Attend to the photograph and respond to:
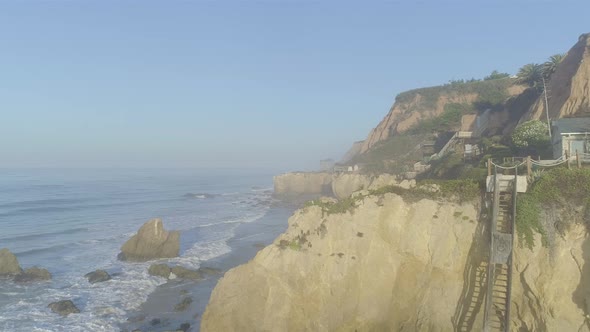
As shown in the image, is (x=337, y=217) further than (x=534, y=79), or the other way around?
(x=534, y=79)

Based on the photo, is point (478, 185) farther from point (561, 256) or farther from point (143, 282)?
point (143, 282)

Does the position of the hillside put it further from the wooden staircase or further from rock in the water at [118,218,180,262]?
rock in the water at [118,218,180,262]

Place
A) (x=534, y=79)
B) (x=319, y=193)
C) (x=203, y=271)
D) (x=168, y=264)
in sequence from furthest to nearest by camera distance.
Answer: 1. (x=319, y=193)
2. (x=534, y=79)
3. (x=168, y=264)
4. (x=203, y=271)

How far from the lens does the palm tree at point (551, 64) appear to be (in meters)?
42.1

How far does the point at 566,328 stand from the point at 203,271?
20.5 meters

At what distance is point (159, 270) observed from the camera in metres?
26.4

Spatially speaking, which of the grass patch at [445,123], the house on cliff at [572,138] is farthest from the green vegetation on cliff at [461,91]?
the house on cliff at [572,138]

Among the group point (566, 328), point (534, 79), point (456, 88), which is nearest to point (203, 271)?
point (566, 328)

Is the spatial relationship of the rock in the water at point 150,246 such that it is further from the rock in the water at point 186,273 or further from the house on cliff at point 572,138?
the house on cliff at point 572,138

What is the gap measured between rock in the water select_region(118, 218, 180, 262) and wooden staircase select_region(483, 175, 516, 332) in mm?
23851

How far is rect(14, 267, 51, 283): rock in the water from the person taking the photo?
1007 inches

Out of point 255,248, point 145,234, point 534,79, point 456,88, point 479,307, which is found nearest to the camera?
point 479,307

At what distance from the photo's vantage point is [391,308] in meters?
14.4

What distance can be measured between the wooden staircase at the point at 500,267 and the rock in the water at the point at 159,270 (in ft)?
64.6
